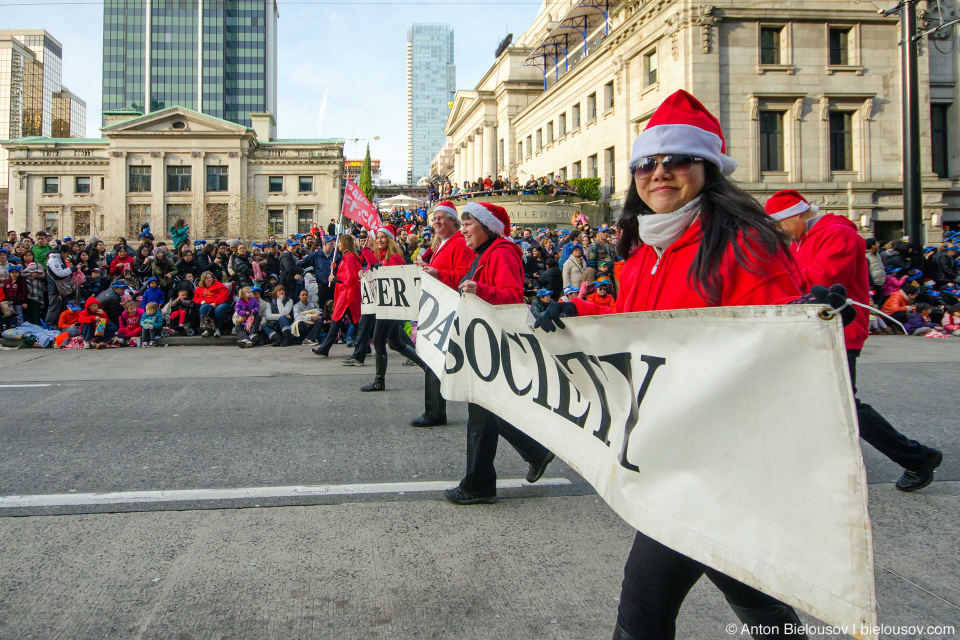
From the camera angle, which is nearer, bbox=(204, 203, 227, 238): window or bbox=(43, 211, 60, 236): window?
bbox=(204, 203, 227, 238): window

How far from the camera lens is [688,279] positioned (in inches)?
80.7

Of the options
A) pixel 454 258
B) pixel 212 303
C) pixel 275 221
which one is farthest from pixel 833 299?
pixel 275 221

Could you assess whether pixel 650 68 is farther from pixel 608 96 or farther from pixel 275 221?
pixel 275 221

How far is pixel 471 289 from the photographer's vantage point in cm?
391

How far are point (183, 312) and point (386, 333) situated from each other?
27.4ft

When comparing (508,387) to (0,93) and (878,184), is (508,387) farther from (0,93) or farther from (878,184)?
(0,93)

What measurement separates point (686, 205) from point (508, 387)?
1.37 metres

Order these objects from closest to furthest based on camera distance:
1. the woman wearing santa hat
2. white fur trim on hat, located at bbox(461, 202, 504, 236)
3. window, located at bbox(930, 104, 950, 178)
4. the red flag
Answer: white fur trim on hat, located at bbox(461, 202, 504, 236) → the woman wearing santa hat → the red flag → window, located at bbox(930, 104, 950, 178)

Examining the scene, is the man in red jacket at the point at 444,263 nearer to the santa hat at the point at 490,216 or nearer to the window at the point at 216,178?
the santa hat at the point at 490,216

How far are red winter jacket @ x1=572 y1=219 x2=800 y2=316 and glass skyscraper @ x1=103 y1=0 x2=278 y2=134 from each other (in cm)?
13130

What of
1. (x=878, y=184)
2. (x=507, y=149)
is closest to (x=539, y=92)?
(x=507, y=149)

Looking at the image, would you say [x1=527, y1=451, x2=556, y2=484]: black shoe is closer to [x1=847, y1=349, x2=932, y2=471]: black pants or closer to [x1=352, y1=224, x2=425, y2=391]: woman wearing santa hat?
[x1=847, y1=349, x2=932, y2=471]: black pants

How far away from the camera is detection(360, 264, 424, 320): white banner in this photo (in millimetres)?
6324

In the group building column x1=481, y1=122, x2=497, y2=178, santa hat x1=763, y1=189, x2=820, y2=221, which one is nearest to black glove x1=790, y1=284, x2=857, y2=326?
santa hat x1=763, y1=189, x2=820, y2=221
